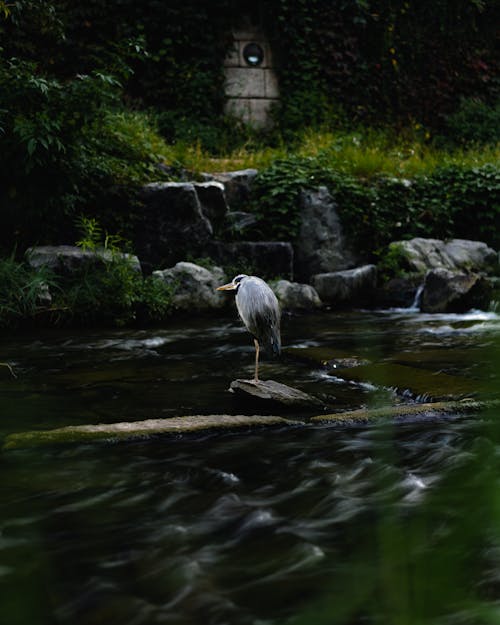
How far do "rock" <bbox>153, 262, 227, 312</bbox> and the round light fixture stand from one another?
25.2 ft

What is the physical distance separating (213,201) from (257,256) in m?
1.05

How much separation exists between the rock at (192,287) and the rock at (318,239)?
2021mm

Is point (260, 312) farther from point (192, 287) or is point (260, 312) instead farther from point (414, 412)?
point (192, 287)

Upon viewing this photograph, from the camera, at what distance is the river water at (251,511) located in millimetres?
1800

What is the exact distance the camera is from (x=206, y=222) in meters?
9.77

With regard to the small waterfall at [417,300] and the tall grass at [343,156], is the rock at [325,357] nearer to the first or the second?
the small waterfall at [417,300]

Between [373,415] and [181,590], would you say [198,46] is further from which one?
[181,590]

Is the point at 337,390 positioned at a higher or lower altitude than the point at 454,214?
lower

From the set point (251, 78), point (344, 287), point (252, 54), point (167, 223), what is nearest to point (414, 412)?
point (344, 287)

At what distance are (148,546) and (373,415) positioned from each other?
1905mm

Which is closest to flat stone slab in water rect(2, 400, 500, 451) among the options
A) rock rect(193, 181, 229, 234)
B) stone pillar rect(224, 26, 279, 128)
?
→ rock rect(193, 181, 229, 234)

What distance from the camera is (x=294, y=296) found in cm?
932

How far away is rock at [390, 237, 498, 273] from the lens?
10.6 meters

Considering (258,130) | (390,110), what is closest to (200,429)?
(258,130)
